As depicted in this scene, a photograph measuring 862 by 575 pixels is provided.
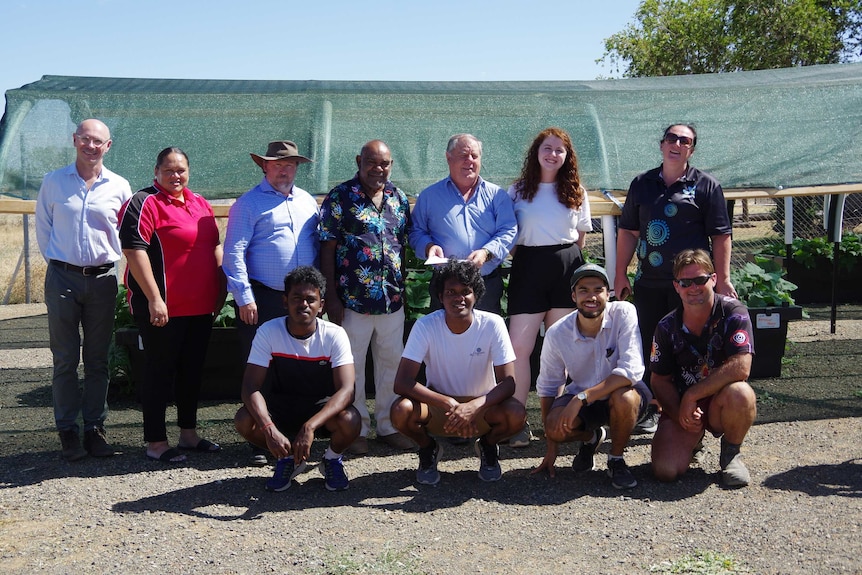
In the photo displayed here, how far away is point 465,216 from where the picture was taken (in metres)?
5.38

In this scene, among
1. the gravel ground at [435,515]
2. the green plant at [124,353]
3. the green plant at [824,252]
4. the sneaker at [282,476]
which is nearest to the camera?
the gravel ground at [435,515]

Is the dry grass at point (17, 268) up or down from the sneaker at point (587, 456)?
up

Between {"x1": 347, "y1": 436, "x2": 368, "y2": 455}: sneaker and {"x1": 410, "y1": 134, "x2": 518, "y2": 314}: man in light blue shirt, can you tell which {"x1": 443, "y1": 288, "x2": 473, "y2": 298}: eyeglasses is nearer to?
{"x1": 410, "y1": 134, "x2": 518, "y2": 314}: man in light blue shirt

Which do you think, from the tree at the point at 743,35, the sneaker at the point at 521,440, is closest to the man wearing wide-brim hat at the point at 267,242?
the sneaker at the point at 521,440

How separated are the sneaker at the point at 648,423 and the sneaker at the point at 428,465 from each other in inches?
58.4

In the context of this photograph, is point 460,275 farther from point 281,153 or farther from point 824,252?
point 824,252

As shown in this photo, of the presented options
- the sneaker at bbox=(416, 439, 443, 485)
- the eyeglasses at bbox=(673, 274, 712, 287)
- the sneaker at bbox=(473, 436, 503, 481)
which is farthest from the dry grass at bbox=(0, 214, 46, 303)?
the eyeglasses at bbox=(673, 274, 712, 287)

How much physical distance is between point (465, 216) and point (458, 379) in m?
1.01

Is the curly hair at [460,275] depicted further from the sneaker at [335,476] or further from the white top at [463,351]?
the sneaker at [335,476]

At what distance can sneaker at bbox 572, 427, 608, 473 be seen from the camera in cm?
499

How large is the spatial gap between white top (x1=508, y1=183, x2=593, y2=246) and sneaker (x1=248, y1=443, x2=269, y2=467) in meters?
1.97

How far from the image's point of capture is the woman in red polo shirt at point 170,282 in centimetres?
505

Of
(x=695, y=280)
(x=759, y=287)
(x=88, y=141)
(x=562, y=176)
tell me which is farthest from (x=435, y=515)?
(x=759, y=287)

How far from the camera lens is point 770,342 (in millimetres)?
7180
